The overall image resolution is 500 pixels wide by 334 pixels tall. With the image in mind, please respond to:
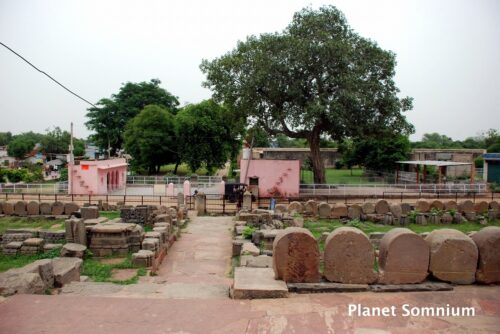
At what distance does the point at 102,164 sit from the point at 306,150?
78.7ft

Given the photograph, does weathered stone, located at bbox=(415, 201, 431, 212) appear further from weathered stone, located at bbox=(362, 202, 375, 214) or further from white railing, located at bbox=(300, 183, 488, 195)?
white railing, located at bbox=(300, 183, 488, 195)

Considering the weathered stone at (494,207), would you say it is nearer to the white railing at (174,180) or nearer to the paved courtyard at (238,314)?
the white railing at (174,180)

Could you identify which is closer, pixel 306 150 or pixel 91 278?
pixel 91 278

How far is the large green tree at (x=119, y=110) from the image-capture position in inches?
1736

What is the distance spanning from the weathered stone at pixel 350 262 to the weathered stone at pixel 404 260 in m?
0.24

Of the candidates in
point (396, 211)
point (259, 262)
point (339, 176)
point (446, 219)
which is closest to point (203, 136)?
point (339, 176)

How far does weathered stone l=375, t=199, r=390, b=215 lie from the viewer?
18.8 metres

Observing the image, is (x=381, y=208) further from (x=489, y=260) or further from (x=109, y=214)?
(x=489, y=260)

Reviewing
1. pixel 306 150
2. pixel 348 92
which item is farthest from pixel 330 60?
pixel 306 150

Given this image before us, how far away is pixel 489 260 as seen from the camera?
551 centimetres

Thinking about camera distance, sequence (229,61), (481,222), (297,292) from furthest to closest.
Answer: (229,61) → (481,222) → (297,292)

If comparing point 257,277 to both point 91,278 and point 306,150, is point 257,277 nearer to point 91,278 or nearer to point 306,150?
point 91,278

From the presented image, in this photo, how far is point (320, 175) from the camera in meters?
27.6

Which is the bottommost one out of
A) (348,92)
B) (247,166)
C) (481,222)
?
(481,222)
